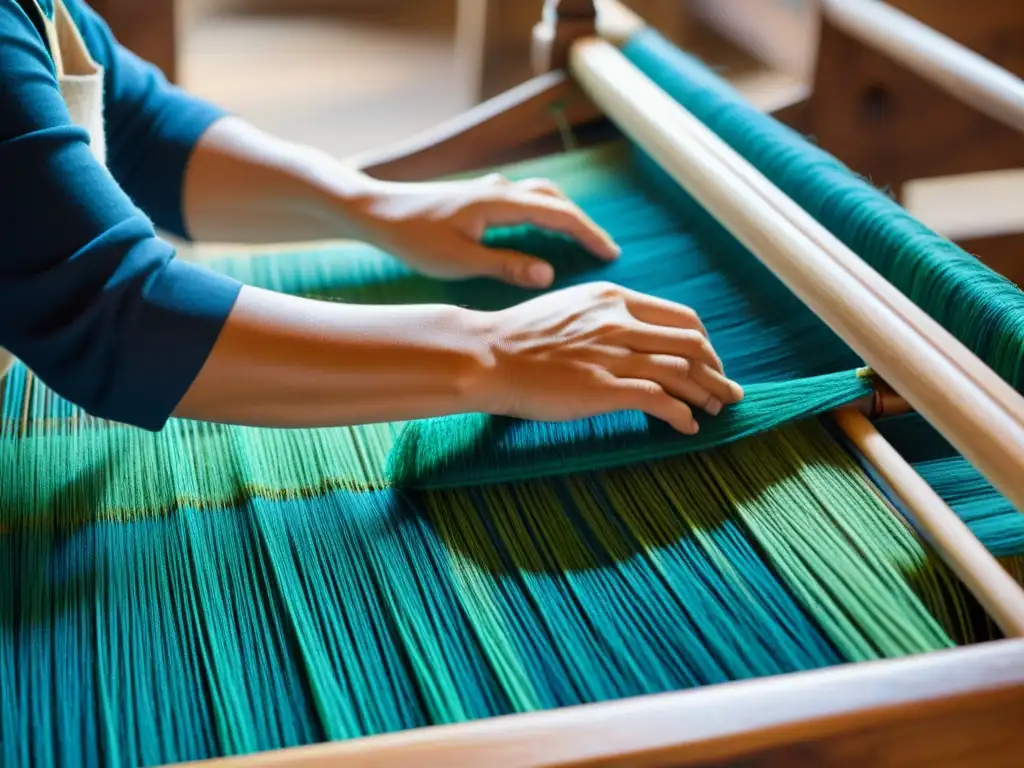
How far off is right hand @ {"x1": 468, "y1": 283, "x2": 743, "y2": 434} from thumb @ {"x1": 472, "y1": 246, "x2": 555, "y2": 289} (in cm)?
19

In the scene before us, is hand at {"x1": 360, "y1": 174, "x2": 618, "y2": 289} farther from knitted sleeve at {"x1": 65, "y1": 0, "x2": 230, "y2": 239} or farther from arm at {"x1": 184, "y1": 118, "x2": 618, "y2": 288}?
knitted sleeve at {"x1": 65, "y1": 0, "x2": 230, "y2": 239}

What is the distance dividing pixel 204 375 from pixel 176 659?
17cm

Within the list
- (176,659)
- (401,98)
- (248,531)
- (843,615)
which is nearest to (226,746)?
(176,659)

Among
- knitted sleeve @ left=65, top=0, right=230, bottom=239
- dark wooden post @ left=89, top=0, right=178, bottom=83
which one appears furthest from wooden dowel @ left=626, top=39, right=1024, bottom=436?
dark wooden post @ left=89, top=0, right=178, bottom=83

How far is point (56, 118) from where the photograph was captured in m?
0.70

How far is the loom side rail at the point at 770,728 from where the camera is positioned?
484 mm

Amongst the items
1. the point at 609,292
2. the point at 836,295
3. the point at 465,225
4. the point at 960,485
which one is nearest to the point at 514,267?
the point at 465,225

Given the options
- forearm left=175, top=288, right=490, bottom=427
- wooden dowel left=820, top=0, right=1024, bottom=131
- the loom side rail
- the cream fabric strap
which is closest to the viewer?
the loom side rail

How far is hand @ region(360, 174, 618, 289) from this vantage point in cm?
98

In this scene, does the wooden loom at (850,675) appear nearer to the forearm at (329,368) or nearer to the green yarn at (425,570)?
the green yarn at (425,570)

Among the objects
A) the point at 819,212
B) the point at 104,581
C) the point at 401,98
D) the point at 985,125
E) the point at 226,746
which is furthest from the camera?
the point at 401,98

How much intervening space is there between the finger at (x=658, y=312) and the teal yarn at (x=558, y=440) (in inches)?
2.8

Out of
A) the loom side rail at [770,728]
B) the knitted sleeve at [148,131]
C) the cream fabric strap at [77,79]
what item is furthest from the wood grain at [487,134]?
the loom side rail at [770,728]

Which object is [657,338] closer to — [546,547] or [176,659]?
[546,547]
